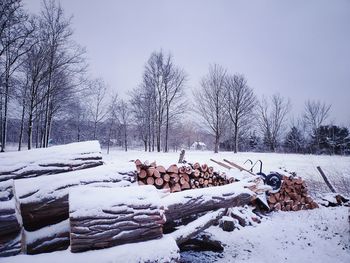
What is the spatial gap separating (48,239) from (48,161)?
1.22 meters

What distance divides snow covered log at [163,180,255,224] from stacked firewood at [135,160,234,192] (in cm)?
118

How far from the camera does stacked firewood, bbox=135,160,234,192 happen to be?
213 inches

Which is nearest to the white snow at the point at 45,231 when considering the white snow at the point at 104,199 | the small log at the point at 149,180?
the white snow at the point at 104,199

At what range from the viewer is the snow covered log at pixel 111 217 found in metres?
2.75

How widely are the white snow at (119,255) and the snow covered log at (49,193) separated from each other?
73 cm

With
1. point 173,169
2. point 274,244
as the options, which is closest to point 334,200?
point 274,244

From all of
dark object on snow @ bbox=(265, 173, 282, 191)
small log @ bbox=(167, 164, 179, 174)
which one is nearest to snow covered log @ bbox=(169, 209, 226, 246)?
small log @ bbox=(167, 164, 179, 174)

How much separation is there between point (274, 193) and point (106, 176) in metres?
6.26

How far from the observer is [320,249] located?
4820 mm

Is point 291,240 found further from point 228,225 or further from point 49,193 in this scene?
point 49,193

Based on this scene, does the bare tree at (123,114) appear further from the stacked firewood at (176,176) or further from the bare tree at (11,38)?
the stacked firewood at (176,176)

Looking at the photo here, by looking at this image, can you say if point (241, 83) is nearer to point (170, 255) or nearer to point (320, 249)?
point (320, 249)

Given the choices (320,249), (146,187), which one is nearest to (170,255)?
(146,187)

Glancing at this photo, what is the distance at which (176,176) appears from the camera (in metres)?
5.80
